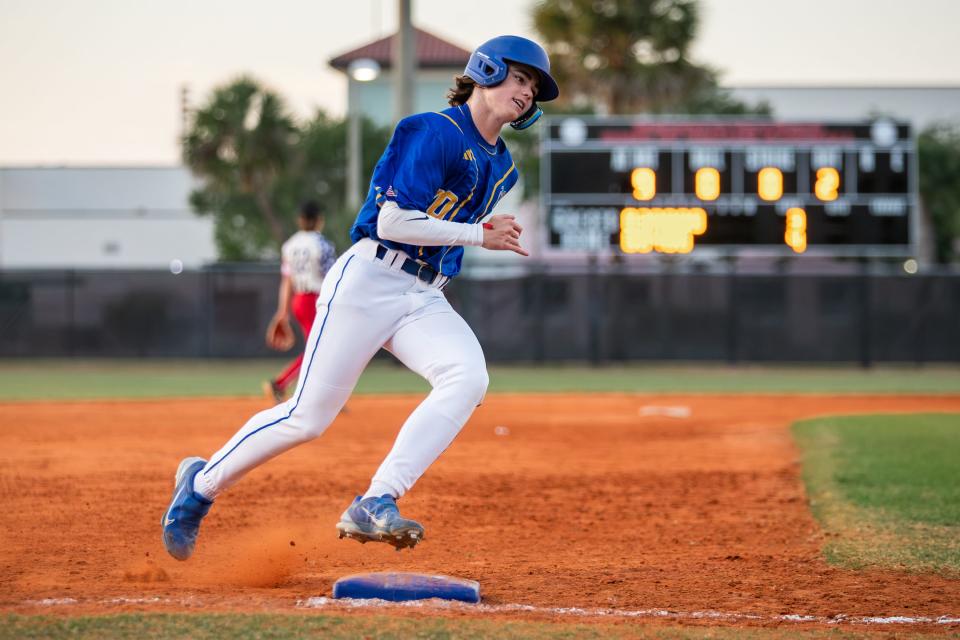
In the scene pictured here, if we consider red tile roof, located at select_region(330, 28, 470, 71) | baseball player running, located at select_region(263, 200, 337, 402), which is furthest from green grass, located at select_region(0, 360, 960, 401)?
red tile roof, located at select_region(330, 28, 470, 71)

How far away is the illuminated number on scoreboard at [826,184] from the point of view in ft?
64.6

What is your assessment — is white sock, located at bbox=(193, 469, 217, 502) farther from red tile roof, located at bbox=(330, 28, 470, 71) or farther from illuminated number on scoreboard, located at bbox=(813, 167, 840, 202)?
red tile roof, located at bbox=(330, 28, 470, 71)

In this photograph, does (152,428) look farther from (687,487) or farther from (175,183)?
(175,183)

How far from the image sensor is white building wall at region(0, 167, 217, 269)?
173 ft

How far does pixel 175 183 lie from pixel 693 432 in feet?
155

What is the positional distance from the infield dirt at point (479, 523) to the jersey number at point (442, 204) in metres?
1.37

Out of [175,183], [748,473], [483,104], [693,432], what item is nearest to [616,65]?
[693,432]

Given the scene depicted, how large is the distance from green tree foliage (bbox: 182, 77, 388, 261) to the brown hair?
1596 centimetres

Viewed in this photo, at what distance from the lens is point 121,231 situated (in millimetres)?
53406

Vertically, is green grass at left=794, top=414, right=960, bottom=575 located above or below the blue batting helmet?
below

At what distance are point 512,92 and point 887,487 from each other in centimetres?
393

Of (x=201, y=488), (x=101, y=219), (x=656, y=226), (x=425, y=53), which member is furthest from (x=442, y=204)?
(x=101, y=219)

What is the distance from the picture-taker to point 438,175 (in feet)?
13.8

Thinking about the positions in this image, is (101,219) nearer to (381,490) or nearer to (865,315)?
(865,315)
